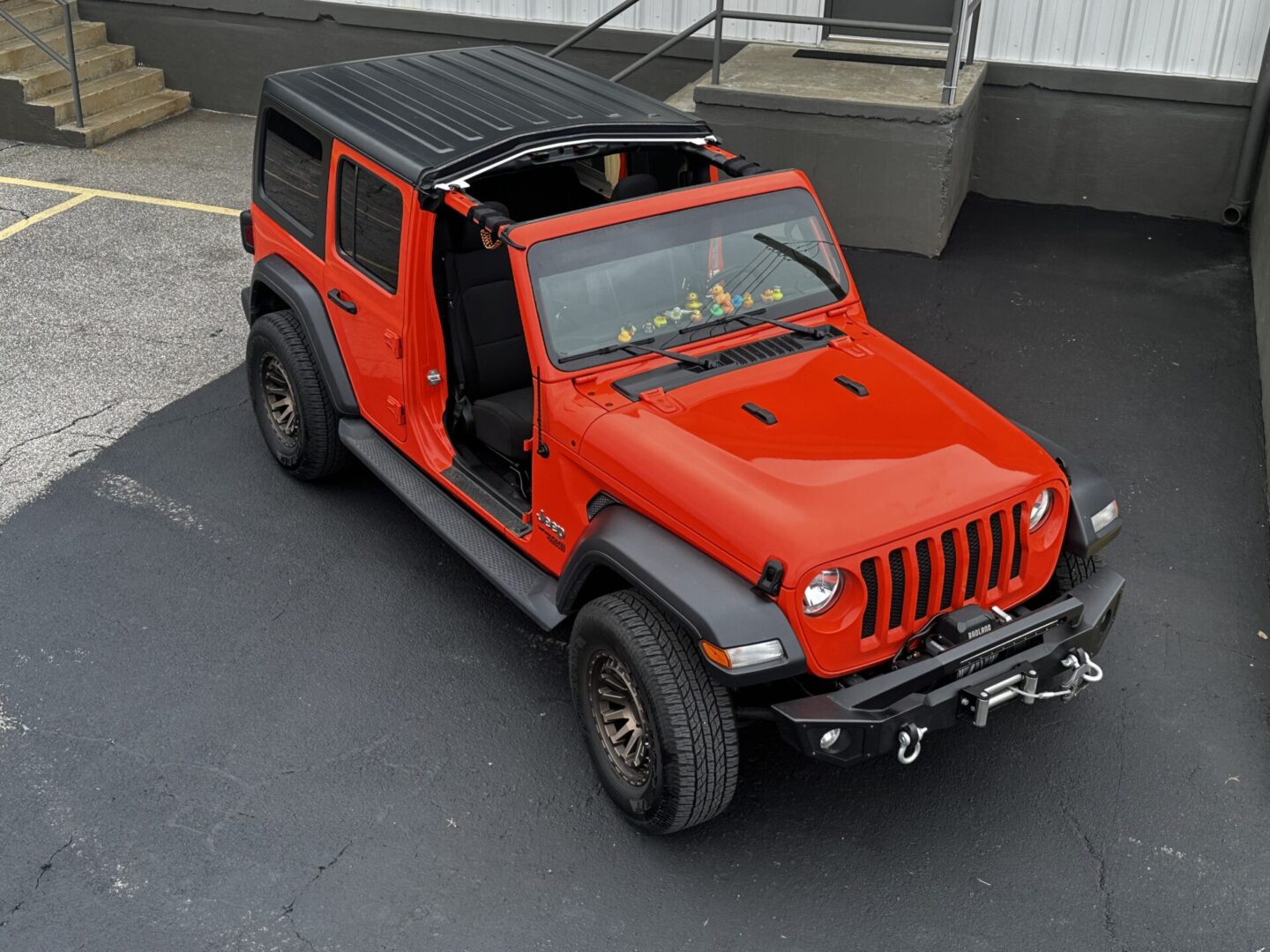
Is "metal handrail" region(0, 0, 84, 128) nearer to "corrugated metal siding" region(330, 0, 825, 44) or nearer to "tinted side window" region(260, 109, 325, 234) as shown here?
"corrugated metal siding" region(330, 0, 825, 44)

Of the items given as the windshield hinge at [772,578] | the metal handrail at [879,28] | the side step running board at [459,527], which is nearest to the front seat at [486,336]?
the side step running board at [459,527]

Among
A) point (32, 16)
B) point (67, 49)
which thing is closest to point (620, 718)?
point (67, 49)

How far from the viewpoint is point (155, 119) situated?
12.3 meters

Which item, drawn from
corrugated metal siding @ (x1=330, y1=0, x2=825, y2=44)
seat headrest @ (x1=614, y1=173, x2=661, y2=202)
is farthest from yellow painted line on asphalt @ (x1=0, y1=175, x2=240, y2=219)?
seat headrest @ (x1=614, y1=173, x2=661, y2=202)

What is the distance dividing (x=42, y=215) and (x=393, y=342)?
597 cm

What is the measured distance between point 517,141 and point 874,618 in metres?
2.59

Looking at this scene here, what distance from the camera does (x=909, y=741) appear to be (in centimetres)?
425

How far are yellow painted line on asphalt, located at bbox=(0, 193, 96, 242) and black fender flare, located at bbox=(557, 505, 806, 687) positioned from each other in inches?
285

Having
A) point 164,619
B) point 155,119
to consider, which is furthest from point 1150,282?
point 155,119

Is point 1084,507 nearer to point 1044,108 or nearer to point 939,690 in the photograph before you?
point 939,690

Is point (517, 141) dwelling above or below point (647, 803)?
above

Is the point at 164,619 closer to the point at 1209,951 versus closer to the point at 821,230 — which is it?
the point at 821,230

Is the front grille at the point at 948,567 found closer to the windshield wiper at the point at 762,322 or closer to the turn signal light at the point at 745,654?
the turn signal light at the point at 745,654

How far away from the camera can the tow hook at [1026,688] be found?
4.29 meters
